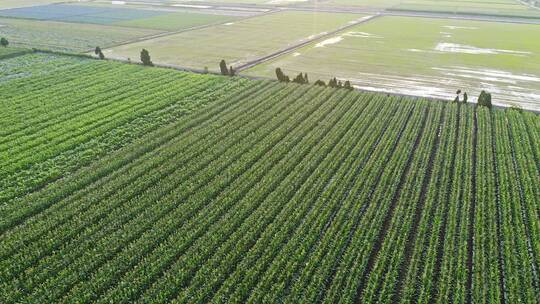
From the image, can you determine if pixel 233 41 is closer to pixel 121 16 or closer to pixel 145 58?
pixel 145 58

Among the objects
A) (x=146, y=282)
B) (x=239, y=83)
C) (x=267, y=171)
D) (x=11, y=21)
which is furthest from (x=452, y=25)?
(x=11, y=21)

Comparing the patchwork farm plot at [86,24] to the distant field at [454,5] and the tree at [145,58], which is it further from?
the distant field at [454,5]

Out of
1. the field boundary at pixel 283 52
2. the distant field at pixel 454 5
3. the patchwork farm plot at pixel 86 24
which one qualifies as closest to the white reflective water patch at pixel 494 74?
the field boundary at pixel 283 52

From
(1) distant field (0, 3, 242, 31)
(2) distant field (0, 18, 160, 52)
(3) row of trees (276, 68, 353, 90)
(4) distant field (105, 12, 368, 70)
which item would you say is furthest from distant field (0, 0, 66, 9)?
(3) row of trees (276, 68, 353, 90)

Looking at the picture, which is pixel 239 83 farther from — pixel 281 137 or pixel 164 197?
pixel 164 197

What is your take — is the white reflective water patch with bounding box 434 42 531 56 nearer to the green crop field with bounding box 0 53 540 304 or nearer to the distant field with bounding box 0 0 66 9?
the green crop field with bounding box 0 53 540 304
